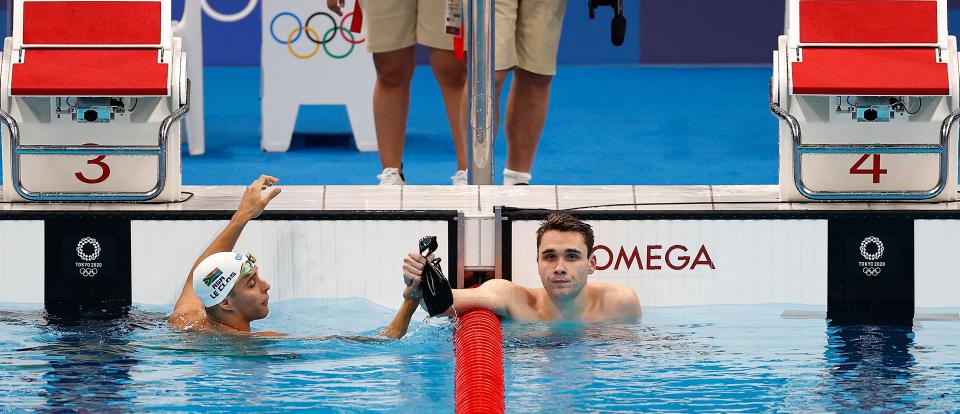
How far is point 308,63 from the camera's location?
8.67 meters

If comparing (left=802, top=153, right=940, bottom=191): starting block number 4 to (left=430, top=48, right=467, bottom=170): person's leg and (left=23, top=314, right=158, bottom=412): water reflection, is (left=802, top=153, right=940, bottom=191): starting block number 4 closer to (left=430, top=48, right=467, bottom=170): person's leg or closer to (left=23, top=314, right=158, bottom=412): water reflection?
(left=430, top=48, right=467, bottom=170): person's leg

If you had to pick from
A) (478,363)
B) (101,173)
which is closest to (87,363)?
(101,173)

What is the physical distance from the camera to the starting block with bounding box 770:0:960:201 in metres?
5.27

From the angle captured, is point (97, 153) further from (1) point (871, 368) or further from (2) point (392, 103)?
(1) point (871, 368)

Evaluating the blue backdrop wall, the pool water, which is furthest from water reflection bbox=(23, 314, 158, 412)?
the blue backdrop wall

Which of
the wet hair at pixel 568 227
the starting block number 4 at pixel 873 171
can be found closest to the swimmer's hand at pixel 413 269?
the wet hair at pixel 568 227

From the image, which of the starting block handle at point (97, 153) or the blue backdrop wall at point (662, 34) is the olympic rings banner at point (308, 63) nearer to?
the starting block handle at point (97, 153)

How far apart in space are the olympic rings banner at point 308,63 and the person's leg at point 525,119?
2.50 metres

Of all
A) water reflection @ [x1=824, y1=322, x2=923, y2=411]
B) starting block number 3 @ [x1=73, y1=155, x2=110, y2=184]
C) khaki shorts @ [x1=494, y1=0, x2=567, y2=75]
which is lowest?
water reflection @ [x1=824, y1=322, x2=923, y2=411]

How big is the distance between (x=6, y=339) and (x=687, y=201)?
2.28m

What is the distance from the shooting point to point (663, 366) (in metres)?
4.66

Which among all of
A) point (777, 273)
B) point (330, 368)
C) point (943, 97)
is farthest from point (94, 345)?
point (943, 97)

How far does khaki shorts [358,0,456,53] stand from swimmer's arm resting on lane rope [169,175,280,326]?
4.03 ft

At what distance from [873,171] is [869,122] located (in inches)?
6.6
